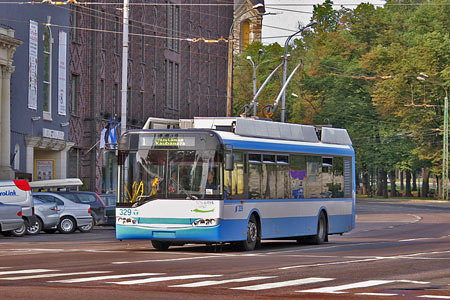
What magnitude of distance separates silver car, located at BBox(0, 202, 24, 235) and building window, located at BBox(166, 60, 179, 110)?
3520 cm

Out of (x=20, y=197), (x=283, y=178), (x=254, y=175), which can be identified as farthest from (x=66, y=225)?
(x=254, y=175)

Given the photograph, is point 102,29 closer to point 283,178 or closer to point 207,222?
point 283,178

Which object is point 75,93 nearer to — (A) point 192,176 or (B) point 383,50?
(A) point 192,176

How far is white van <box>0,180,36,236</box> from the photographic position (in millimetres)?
32406

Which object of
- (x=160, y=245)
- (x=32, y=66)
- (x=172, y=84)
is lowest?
(x=160, y=245)

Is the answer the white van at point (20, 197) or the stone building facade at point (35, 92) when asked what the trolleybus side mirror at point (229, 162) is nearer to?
the white van at point (20, 197)

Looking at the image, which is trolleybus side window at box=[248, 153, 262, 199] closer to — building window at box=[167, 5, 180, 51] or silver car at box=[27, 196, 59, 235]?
silver car at box=[27, 196, 59, 235]

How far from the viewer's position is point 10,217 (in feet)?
103

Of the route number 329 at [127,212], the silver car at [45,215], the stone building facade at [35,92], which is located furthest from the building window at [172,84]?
the route number 329 at [127,212]

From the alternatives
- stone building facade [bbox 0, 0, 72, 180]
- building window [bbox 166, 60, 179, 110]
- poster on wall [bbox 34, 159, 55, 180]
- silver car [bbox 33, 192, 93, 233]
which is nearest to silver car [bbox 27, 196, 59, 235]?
silver car [bbox 33, 192, 93, 233]

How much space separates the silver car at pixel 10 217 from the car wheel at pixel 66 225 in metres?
4.67

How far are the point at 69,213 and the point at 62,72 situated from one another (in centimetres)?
1538

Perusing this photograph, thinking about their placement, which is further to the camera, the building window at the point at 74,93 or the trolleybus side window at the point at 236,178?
the building window at the point at 74,93

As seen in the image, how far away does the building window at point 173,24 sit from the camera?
6575 centimetres
